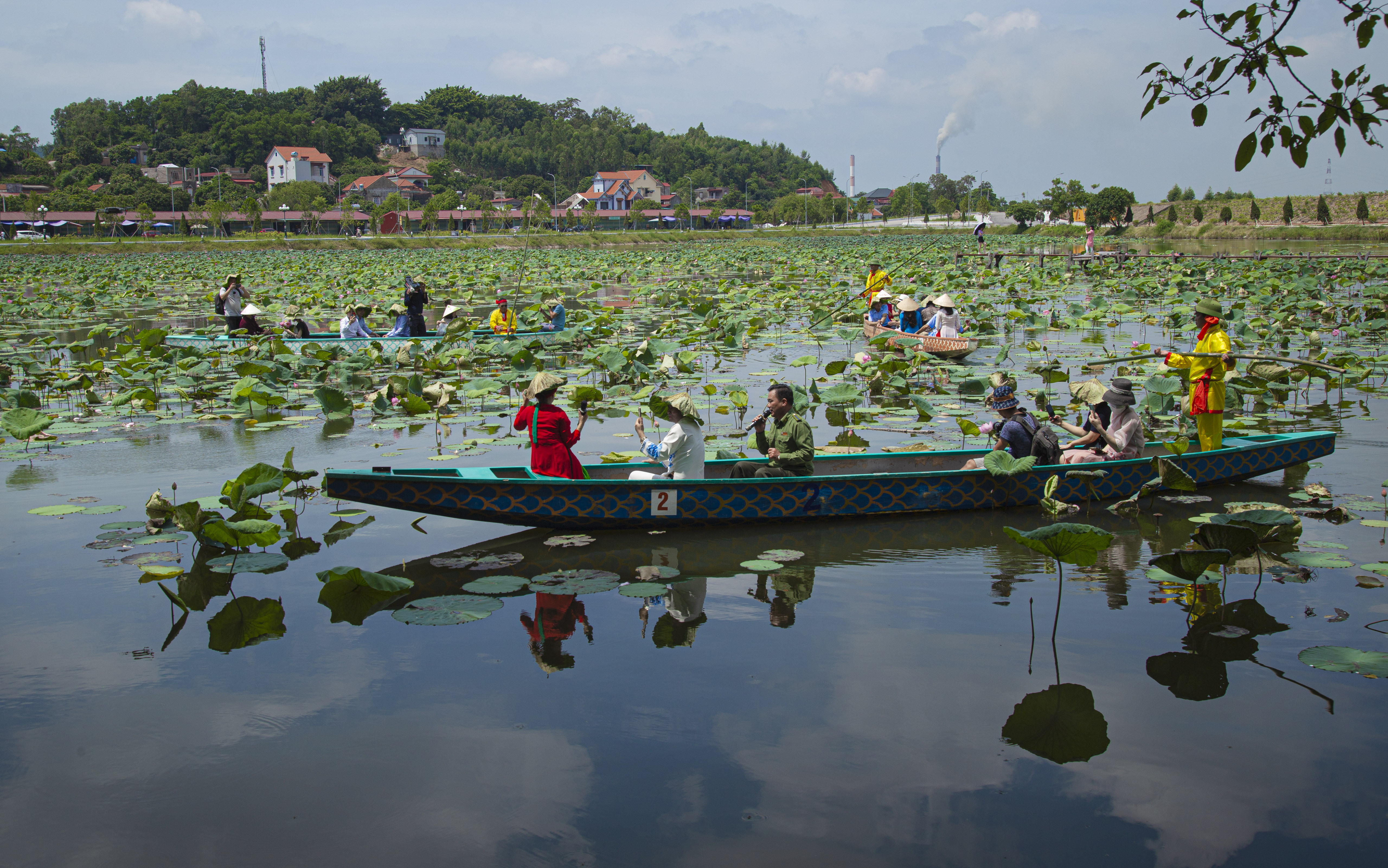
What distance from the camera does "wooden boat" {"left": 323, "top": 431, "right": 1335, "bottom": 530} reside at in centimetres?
532

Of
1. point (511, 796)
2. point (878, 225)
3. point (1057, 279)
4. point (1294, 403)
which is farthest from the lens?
point (878, 225)

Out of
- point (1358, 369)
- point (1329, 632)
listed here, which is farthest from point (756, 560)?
point (1358, 369)

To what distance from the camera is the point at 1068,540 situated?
3.75 m

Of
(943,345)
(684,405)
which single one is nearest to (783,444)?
(684,405)

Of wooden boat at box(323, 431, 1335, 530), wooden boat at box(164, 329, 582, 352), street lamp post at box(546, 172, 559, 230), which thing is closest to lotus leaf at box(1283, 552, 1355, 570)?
wooden boat at box(323, 431, 1335, 530)

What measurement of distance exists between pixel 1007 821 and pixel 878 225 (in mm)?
84720

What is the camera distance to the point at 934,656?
4.17m

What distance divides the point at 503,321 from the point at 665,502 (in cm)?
882

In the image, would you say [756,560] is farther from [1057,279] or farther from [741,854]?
[1057,279]

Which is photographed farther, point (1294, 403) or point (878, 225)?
point (878, 225)

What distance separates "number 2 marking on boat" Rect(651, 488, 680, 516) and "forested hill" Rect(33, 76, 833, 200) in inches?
3660

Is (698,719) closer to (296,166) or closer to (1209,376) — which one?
(1209,376)

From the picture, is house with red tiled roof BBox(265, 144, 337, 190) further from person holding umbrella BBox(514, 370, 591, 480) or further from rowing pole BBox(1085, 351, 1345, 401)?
rowing pole BBox(1085, 351, 1345, 401)

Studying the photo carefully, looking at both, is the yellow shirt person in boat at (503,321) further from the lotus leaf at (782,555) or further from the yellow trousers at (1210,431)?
the yellow trousers at (1210,431)
